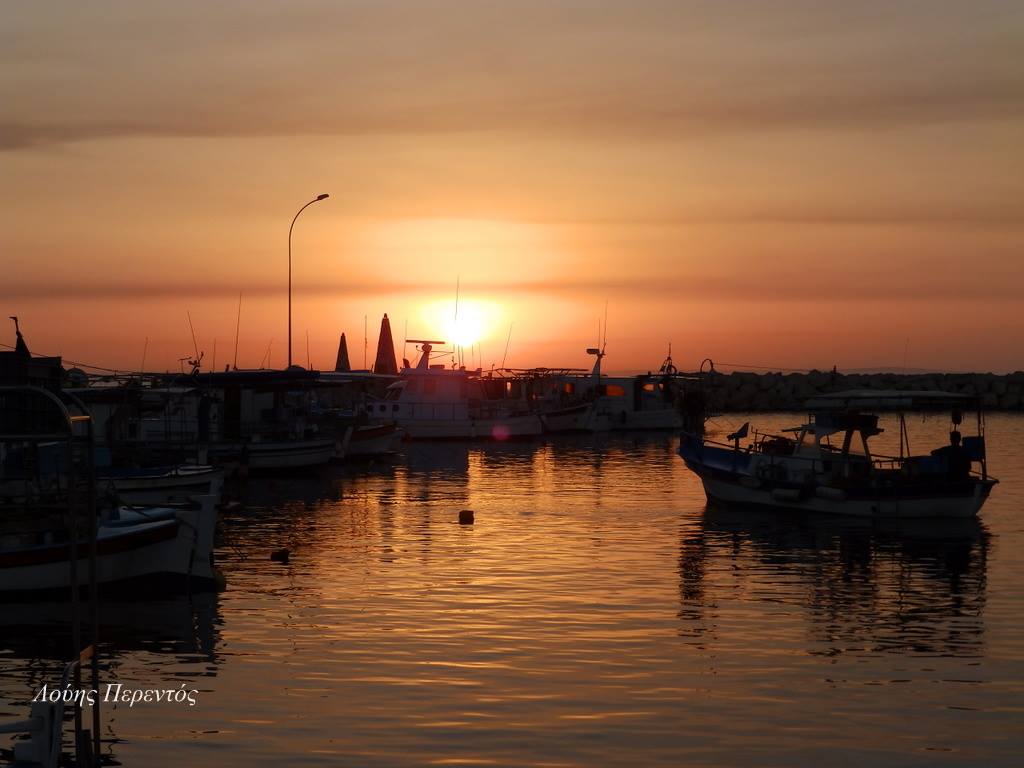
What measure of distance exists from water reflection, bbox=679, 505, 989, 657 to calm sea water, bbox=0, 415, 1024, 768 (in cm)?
10

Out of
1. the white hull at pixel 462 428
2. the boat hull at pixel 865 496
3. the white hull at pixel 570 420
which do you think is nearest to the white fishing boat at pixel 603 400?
the white hull at pixel 570 420

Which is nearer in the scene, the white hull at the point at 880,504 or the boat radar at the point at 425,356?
the white hull at the point at 880,504

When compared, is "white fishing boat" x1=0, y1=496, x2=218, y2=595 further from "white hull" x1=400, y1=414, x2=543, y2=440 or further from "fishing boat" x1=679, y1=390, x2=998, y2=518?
"white hull" x1=400, y1=414, x2=543, y2=440

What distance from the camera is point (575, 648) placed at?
734 inches

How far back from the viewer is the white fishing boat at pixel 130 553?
21.6 metres

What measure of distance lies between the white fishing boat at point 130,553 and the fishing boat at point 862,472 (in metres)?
18.4

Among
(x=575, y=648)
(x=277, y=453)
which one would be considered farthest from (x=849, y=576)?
(x=277, y=453)

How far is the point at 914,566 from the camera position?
2827 cm

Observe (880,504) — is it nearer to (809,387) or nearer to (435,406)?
(435,406)

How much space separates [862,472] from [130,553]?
2190 cm

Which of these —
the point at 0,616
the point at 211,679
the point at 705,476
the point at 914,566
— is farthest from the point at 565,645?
the point at 705,476

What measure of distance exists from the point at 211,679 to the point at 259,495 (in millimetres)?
28010

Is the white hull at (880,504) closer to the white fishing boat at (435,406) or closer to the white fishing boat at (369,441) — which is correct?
the white fishing boat at (369,441)

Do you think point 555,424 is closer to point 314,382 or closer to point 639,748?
point 314,382
